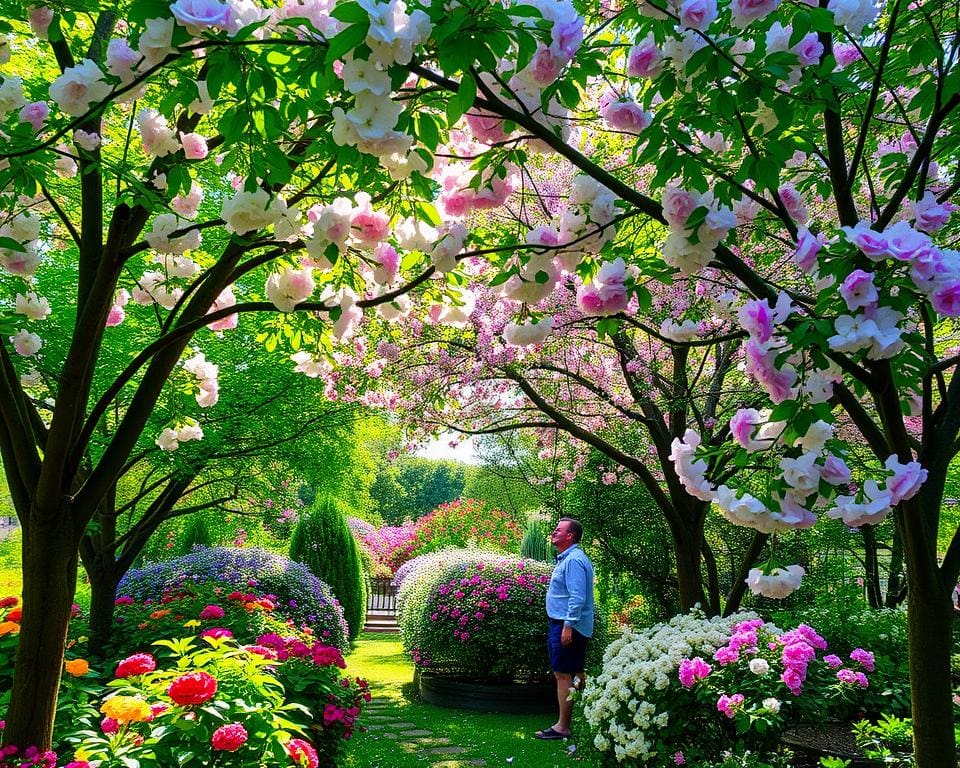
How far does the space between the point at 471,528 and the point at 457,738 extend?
10.2 m

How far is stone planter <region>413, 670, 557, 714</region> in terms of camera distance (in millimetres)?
7523

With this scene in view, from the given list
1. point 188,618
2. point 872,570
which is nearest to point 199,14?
point 188,618

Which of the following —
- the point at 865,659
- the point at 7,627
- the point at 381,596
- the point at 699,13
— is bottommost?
the point at 381,596

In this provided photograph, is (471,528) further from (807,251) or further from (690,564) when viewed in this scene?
(807,251)

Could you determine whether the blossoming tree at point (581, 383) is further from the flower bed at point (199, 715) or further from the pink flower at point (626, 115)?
the pink flower at point (626, 115)

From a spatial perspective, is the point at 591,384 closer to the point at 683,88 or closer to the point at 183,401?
the point at 183,401

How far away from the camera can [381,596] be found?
2139 centimetres

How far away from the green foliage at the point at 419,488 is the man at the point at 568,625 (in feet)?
138

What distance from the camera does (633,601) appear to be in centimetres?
1255

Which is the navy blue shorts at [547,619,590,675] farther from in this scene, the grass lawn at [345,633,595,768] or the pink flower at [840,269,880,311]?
the pink flower at [840,269,880,311]

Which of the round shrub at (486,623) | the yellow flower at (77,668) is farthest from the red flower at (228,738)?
the round shrub at (486,623)

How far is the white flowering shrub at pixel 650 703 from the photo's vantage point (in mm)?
3904

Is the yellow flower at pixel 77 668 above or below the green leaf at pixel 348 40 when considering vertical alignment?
below

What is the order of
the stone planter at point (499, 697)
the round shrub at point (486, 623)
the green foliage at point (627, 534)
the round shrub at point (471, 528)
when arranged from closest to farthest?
1. the stone planter at point (499, 697)
2. the round shrub at point (486, 623)
3. the green foliage at point (627, 534)
4. the round shrub at point (471, 528)
